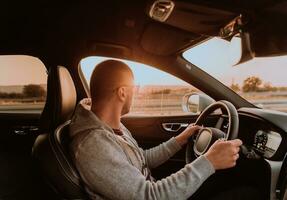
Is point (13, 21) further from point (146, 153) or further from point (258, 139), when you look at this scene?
point (258, 139)

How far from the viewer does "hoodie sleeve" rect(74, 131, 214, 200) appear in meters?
1.87

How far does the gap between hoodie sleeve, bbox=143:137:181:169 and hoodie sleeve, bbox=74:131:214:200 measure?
0.71m

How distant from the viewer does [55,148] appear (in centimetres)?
203

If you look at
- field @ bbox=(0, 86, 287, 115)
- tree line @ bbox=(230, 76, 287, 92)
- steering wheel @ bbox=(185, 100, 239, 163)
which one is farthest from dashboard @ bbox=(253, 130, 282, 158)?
tree line @ bbox=(230, 76, 287, 92)

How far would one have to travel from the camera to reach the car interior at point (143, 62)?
92.8 inches

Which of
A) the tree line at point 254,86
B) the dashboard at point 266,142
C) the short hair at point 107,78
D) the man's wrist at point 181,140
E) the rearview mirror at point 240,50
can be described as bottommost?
the man's wrist at point 181,140

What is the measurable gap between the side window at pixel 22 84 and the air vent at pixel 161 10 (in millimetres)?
1266

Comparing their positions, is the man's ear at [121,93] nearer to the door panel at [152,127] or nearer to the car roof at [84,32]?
the car roof at [84,32]

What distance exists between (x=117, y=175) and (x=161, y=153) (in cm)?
88

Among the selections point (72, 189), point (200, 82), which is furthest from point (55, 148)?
point (200, 82)

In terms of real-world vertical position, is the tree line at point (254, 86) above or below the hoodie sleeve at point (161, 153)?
above

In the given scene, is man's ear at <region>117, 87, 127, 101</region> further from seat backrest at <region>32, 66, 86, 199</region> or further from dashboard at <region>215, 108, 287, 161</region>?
dashboard at <region>215, 108, 287, 161</region>

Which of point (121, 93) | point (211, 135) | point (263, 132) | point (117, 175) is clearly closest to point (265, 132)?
point (263, 132)

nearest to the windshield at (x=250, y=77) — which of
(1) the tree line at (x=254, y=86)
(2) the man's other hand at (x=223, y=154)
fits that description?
(1) the tree line at (x=254, y=86)
